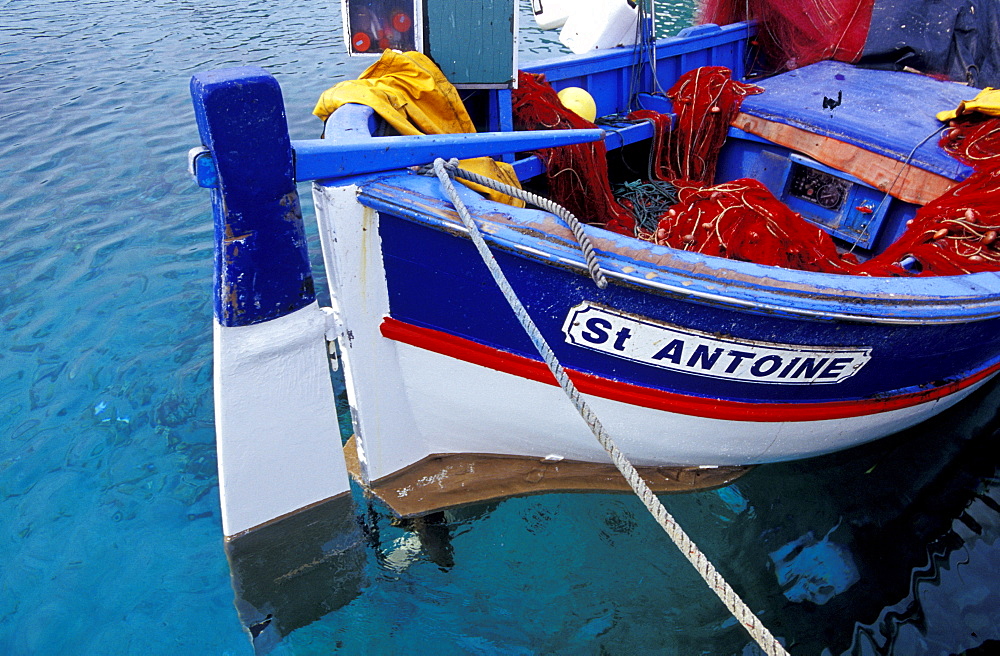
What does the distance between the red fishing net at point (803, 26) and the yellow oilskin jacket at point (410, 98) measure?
4.26 metres

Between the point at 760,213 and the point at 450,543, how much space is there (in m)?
2.29

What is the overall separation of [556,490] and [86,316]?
3.96m

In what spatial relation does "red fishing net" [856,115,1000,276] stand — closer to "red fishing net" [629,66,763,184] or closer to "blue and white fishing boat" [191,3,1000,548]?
"blue and white fishing boat" [191,3,1000,548]

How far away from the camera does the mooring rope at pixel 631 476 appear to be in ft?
4.97

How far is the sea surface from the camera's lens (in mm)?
3012

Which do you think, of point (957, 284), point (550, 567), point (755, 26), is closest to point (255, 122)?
point (550, 567)

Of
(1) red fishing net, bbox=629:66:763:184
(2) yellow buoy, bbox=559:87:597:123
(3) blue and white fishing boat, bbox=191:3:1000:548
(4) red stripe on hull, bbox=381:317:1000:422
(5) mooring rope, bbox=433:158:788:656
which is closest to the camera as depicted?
(5) mooring rope, bbox=433:158:788:656

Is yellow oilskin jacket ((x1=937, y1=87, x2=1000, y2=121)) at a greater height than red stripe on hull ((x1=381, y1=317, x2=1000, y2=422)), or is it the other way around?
yellow oilskin jacket ((x1=937, y1=87, x2=1000, y2=121))

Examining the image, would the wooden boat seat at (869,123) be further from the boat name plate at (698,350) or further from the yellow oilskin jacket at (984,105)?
the boat name plate at (698,350)

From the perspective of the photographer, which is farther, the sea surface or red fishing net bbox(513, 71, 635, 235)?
red fishing net bbox(513, 71, 635, 235)

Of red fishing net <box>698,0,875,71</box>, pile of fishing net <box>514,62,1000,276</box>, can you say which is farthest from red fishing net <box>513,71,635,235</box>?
red fishing net <box>698,0,875,71</box>

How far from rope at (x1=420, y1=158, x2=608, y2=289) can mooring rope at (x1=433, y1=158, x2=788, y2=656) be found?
0.21 ft

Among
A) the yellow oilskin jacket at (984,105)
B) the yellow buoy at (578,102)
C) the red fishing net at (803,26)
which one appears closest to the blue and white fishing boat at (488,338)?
the yellow buoy at (578,102)

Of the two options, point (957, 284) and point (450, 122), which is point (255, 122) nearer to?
point (450, 122)
